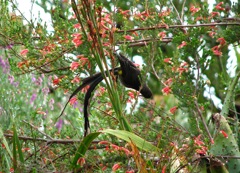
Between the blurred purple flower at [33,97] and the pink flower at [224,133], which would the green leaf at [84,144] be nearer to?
the pink flower at [224,133]

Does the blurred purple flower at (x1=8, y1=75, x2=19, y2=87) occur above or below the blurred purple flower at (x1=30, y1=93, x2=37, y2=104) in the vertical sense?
above

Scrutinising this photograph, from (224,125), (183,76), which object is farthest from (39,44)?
(224,125)

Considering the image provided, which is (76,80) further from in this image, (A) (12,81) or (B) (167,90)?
(A) (12,81)

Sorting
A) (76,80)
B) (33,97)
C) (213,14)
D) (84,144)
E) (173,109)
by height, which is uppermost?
(213,14)

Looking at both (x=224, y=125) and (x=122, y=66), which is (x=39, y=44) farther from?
(x=224, y=125)

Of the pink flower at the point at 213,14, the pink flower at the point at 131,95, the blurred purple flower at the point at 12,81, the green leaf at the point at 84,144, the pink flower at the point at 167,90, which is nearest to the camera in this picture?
the green leaf at the point at 84,144

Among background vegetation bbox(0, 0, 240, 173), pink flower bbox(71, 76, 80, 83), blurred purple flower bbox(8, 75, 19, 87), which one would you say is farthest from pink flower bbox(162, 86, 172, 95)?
blurred purple flower bbox(8, 75, 19, 87)

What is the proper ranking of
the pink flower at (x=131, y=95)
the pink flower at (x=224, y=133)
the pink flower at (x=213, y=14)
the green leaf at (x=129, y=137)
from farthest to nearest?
the pink flower at (x=213, y=14) < the pink flower at (x=131, y=95) < the pink flower at (x=224, y=133) < the green leaf at (x=129, y=137)

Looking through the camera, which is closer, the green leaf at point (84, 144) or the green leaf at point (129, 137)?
the green leaf at point (129, 137)

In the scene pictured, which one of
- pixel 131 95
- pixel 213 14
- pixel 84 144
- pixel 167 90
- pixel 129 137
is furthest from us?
pixel 213 14

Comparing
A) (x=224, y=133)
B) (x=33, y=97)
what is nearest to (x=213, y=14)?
(x=224, y=133)

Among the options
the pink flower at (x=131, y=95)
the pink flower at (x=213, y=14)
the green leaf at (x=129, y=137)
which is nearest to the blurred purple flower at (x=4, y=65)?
the pink flower at (x=131, y=95)

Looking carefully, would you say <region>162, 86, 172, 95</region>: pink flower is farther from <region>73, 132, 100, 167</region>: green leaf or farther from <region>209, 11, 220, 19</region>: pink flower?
<region>73, 132, 100, 167</region>: green leaf

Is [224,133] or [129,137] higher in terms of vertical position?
[129,137]
